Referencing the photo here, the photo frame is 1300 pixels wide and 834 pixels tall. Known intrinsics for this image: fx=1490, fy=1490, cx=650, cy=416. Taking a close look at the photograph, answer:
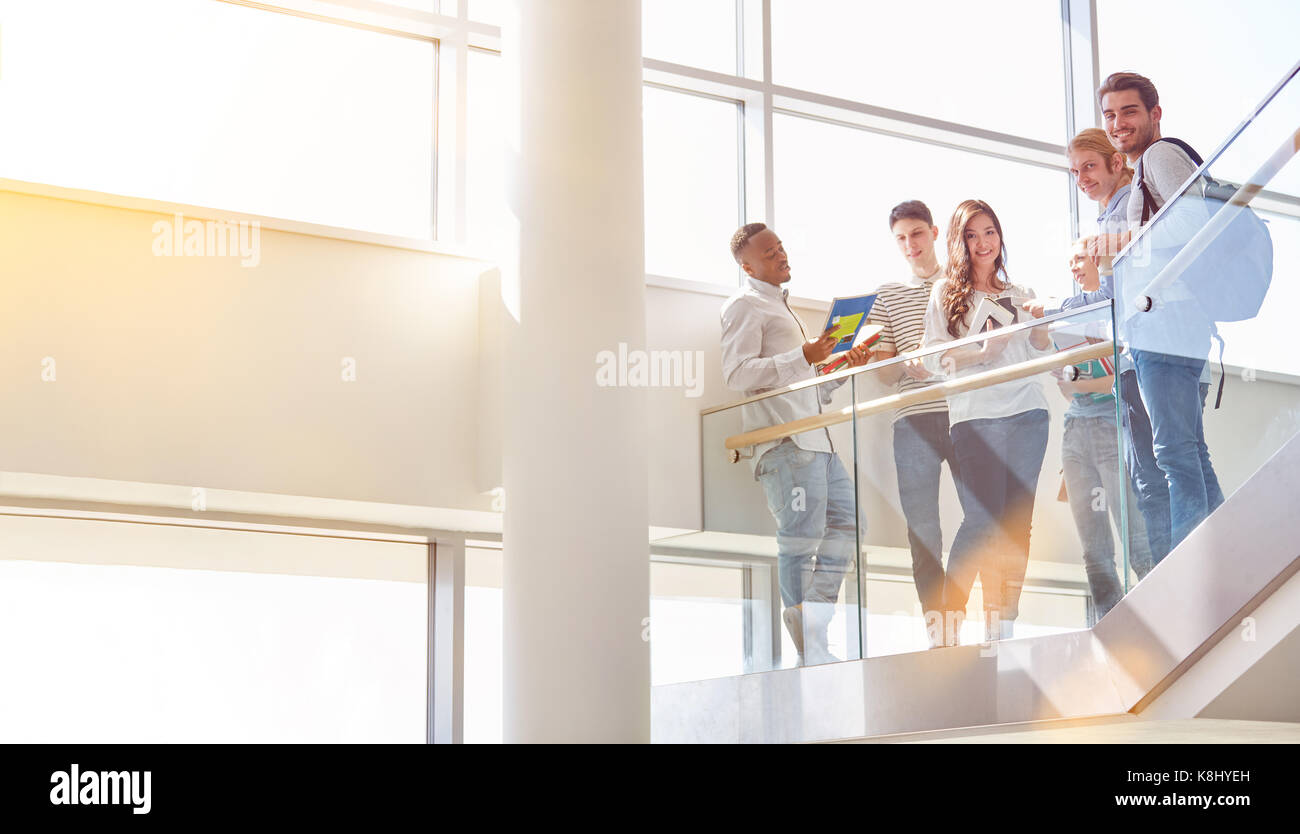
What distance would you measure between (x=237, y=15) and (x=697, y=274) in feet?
8.50

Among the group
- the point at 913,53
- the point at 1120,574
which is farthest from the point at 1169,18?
the point at 1120,574

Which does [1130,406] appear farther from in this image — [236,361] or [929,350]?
[236,361]

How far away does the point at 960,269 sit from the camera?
5418mm

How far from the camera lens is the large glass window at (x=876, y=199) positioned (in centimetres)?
814

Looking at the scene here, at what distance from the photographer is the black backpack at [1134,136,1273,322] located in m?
3.83

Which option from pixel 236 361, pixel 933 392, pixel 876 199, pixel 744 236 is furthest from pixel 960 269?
pixel 876 199

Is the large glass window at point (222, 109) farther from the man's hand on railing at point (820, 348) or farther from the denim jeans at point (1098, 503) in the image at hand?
the denim jeans at point (1098, 503)

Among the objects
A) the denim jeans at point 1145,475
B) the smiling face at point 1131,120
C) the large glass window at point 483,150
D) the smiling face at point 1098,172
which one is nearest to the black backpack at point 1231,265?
the denim jeans at point 1145,475

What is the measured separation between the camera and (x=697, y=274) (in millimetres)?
7781

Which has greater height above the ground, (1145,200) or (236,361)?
(1145,200)

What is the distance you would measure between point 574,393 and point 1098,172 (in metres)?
1.95

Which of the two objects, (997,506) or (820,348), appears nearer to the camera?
(997,506)

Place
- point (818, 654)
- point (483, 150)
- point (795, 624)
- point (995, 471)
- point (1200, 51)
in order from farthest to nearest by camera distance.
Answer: point (1200, 51), point (483, 150), point (795, 624), point (818, 654), point (995, 471)
